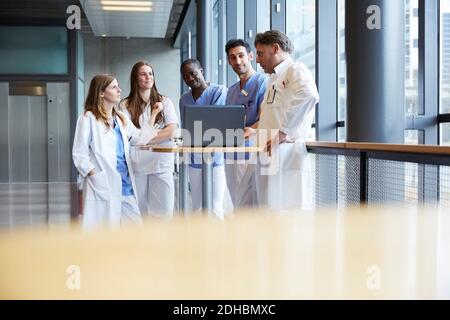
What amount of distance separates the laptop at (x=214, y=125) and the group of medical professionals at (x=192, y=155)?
12cm

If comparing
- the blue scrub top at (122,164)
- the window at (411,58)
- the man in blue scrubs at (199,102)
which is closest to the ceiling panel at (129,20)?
the man in blue scrubs at (199,102)

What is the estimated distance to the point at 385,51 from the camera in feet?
10.8

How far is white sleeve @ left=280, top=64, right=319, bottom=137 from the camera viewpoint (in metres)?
3.44

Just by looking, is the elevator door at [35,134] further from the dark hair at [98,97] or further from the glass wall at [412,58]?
the glass wall at [412,58]

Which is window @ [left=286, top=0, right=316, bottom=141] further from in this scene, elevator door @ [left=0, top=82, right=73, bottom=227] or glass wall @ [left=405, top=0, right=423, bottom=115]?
elevator door @ [left=0, top=82, right=73, bottom=227]

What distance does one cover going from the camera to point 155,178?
4.73m

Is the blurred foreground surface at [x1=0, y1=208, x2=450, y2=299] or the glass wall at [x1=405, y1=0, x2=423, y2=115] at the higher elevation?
the glass wall at [x1=405, y1=0, x2=423, y2=115]

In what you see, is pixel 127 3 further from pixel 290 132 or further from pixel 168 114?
pixel 290 132

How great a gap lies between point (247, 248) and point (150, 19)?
9.83 metres

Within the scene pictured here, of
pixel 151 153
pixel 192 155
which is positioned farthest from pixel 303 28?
pixel 151 153

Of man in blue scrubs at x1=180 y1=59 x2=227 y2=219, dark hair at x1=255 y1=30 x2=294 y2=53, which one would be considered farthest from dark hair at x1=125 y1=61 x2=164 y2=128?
dark hair at x1=255 y1=30 x2=294 y2=53

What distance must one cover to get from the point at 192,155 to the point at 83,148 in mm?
1114
